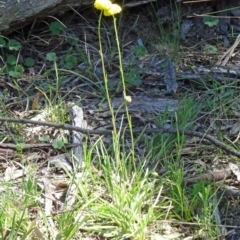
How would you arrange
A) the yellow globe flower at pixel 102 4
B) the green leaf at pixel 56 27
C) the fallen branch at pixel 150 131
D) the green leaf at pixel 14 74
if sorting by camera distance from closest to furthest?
the yellow globe flower at pixel 102 4 → the fallen branch at pixel 150 131 → the green leaf at pixel 14 74 → the green leaf at pixel 56 27

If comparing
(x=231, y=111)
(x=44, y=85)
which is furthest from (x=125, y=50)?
(x=231, y=111)

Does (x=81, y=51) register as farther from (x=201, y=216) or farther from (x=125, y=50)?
(x=201, y=216)

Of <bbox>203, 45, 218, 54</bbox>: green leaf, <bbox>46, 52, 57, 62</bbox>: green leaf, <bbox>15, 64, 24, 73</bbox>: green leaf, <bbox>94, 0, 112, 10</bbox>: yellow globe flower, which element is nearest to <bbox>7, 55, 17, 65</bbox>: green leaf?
<bbox>15, 64, 24, 73</bbox>: green leaf

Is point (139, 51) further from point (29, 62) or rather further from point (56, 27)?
point (29, 62)

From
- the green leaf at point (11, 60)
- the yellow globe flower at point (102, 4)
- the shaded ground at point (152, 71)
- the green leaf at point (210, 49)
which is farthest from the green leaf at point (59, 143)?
the green leaf at point (210, 49)

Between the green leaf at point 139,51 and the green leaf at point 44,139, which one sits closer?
the green leaf at point 44,139

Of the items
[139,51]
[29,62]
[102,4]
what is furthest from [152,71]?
[102,4]

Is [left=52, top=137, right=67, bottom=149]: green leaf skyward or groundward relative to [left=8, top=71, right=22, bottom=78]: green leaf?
groundward

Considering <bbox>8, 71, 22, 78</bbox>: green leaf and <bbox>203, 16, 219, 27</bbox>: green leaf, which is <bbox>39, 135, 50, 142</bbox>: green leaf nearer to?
<bbox>8, 71, 22, 78</bbox>: green leaf

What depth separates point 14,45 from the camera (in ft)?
11.6

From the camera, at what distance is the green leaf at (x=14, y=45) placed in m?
3.51

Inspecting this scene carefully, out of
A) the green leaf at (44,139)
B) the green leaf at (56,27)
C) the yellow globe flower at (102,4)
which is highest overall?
the yellow globe flower at (102,4)

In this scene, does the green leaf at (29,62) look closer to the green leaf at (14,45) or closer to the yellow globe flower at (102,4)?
the green leaf at (14,45)

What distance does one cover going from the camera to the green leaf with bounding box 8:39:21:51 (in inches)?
138
